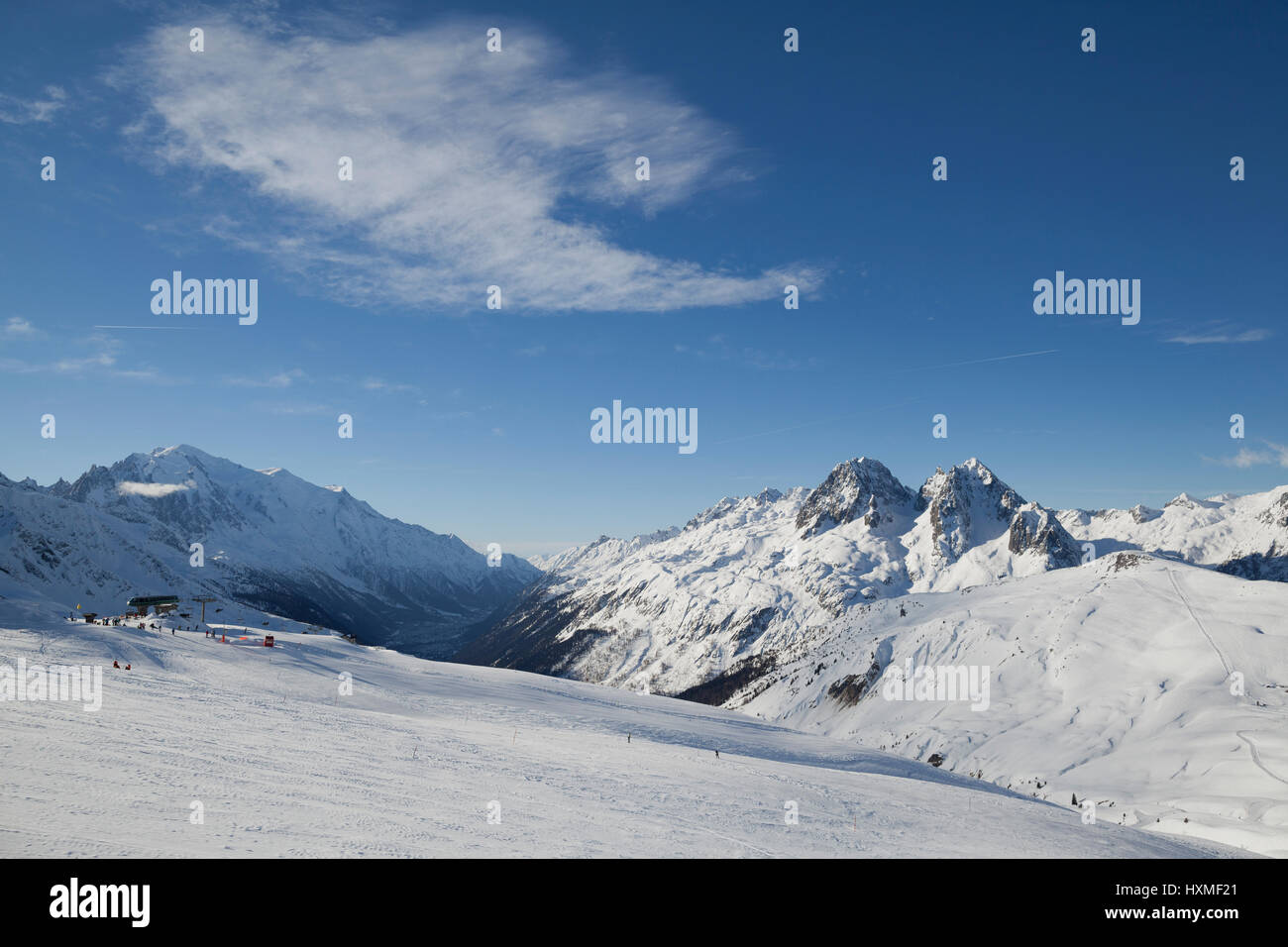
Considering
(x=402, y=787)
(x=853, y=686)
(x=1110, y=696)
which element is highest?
(x=402, y=787)

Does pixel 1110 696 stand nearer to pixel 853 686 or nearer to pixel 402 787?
pixel 853 686

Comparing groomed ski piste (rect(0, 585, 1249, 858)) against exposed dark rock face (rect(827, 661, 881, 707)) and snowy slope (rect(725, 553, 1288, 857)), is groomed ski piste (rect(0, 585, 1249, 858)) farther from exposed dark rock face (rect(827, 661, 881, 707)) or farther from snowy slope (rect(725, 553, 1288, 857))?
exposed dark rock face (rect(827, 661, 881, 707))

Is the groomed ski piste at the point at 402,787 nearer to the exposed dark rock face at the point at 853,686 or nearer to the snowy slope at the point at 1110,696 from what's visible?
the snowy slope at the point at 1110,696

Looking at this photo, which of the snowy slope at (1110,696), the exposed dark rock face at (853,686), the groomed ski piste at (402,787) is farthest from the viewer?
the exposed dark rock face at (853,686)

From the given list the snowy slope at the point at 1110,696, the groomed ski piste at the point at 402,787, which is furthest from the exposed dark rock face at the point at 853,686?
the groomed ski piste at the point at 402,787

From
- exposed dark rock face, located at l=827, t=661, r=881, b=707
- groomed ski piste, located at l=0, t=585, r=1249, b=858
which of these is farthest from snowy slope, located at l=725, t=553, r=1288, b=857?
groomed ski piste, located at l=0, t=585, r=1249, b=858

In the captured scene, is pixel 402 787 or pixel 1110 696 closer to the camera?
pixel 402 787

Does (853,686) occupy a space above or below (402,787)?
below

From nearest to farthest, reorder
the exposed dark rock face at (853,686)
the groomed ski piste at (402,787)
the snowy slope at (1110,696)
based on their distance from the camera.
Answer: the groomed ski piste at (402,787) → the snowy slope at (1110,696) → the exposed dark rock face at (853,686)

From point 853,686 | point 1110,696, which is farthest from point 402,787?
point 853,686
